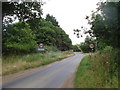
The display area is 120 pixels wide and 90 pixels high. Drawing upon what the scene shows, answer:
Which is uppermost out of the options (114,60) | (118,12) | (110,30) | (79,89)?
(118,12)

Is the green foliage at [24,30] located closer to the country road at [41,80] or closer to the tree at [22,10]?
the tree at [22,10]

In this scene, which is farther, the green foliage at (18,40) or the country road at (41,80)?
the green foliage at (18,40)

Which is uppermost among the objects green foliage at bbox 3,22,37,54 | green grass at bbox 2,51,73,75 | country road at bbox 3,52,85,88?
green foliage at bbox 3,22,37,54

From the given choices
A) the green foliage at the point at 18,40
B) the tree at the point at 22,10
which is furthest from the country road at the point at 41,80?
the green foliage at the point at 18,40

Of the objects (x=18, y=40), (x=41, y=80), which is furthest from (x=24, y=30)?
(x=41, y=80)

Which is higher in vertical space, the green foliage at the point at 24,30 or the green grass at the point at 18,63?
the green foliage at the point at 24,30

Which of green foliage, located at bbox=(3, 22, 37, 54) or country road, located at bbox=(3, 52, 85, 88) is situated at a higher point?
green foliage, located at bbox=(3, 22, 37, 54)

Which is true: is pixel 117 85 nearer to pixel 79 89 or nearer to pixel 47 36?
pixel 79 89

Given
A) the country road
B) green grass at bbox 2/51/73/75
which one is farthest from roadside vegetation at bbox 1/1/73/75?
the country road

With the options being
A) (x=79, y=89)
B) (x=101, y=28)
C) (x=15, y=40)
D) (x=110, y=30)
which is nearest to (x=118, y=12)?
(x=110, y=30)

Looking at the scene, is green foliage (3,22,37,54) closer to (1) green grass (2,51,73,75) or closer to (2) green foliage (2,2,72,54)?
(2) green foliage (2,2,72,54)

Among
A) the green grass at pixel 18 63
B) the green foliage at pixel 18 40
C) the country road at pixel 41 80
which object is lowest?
the country road at pixel 41 80

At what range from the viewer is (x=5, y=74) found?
13242mm

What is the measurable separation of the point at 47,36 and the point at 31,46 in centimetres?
1905
